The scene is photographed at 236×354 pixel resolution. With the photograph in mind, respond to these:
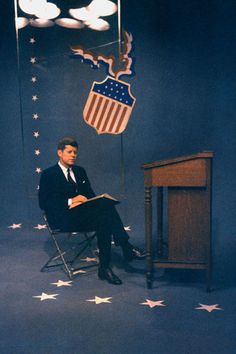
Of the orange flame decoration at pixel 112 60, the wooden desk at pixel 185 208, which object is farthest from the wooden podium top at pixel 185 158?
the orange flame decoration at pixel 112 60

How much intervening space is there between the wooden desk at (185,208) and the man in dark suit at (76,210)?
440 millimetres

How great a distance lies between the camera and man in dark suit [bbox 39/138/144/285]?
3.85m

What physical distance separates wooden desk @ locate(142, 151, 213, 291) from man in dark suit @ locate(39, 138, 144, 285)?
1.44 ft

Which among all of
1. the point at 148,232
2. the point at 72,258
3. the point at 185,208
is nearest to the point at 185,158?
the point at 185,208

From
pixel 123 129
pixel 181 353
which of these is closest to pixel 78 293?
pixel 181 353

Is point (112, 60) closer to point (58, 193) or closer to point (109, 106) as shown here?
point (109, 106)

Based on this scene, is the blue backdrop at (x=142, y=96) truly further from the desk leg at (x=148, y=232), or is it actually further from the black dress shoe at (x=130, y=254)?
the desk leg at (x=148, y=232)

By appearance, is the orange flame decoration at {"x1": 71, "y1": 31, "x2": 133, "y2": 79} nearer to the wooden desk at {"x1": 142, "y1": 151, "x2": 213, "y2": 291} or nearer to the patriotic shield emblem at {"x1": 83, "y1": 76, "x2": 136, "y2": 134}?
the patriotic shield emblem at {"x1": 83, "y1": 76, "x2": 136, "y2": 134}

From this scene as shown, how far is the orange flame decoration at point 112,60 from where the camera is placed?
5469 mm

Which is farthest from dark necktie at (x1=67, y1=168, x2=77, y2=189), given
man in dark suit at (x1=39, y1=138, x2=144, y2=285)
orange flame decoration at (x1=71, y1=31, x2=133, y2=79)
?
orange flame decoration at (x1=71, y1=31, x2=133, y2=79)

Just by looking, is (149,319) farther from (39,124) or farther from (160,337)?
(39,124)

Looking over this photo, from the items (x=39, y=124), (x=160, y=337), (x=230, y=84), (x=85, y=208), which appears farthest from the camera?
(x=39, y=124)

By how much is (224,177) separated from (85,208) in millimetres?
2318

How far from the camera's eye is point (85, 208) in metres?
3.94
